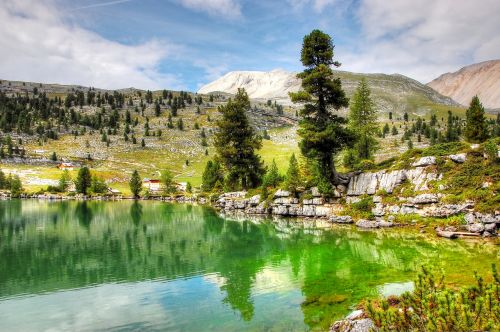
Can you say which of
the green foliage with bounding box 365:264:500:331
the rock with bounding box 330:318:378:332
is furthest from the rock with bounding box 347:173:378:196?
the green foliage with bounding box 365:264:500:331

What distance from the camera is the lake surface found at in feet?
61.4

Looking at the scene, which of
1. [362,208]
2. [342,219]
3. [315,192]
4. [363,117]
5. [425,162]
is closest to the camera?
[425,162]

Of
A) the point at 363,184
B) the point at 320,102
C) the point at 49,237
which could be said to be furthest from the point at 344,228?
the point at 49,237

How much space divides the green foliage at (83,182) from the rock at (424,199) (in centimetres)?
12526

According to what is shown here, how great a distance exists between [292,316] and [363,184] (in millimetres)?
38499

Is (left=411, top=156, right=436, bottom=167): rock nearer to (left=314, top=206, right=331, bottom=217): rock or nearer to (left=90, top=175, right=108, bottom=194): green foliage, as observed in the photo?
(left=314, top=206, right=331, bottom=217): rock

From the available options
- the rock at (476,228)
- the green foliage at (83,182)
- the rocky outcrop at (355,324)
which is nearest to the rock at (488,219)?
the rock at (476,228)

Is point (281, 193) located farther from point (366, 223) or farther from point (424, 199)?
point (424, 199)

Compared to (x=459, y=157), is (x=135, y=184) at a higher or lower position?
lower

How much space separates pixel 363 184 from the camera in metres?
53.4

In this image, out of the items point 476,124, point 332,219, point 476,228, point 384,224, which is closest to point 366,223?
point 384,224

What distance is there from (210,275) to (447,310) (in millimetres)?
19584

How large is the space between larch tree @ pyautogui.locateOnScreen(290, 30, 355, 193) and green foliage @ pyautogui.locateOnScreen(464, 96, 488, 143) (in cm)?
2945

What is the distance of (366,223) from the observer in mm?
47156
